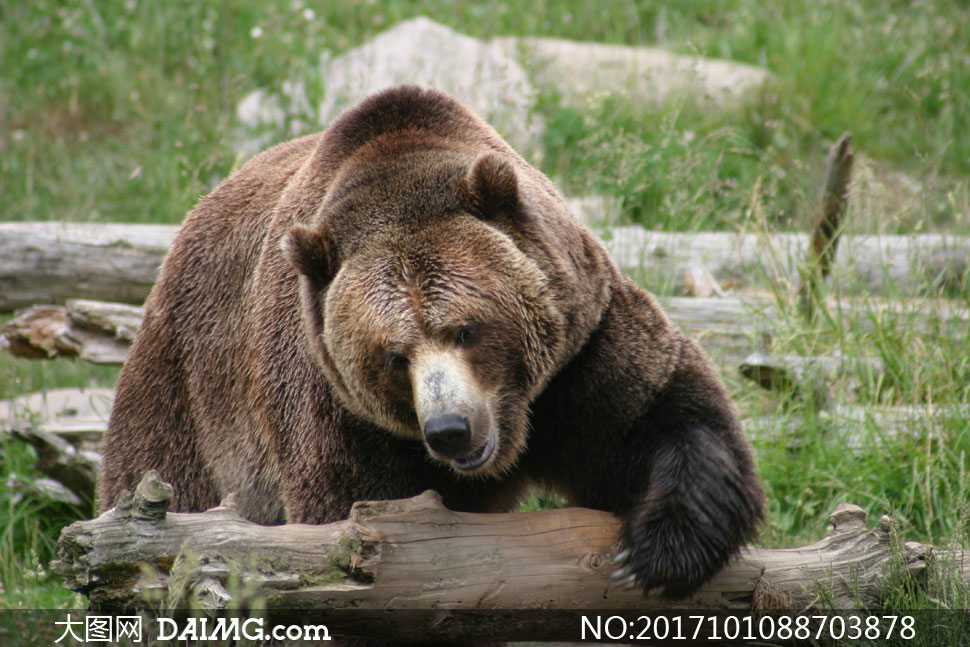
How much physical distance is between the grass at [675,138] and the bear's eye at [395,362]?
7.86 ft

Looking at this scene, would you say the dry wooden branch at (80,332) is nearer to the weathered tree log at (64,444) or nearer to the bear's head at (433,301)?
the weathered tree log at (64,444)

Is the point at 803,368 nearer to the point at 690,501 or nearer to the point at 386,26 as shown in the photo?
the point at 690,501

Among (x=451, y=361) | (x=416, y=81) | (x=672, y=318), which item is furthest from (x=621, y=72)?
(x=451, y=361)

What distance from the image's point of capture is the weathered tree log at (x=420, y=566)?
2945 millimetres

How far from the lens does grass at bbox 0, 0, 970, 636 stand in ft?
17.3

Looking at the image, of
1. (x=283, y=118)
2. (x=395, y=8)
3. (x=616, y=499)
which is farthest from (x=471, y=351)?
(x=395, y=8)

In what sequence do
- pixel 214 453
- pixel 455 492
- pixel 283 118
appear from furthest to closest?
pixel 283 118, pixel 214 453, pixel 455 492

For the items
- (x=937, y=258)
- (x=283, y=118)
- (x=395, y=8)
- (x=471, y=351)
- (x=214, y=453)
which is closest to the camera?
(x=471, y=351)

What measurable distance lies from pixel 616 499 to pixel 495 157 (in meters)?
1.35

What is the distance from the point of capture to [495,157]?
11.2 feet

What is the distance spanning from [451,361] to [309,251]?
67cm

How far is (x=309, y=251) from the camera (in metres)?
3.48

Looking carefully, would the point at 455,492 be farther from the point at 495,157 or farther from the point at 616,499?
the point at 495,157

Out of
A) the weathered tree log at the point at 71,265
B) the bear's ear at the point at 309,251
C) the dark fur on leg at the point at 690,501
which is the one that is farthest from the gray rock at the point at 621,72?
the bear's ear at the point at 309,251
